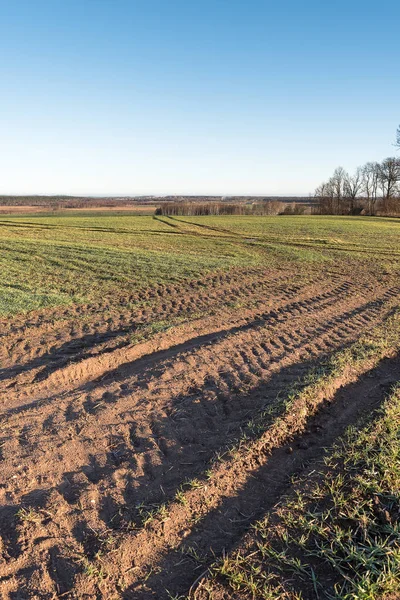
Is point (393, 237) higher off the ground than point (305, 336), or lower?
higher

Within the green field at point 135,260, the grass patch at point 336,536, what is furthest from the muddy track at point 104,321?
the grass patch at point 336,536

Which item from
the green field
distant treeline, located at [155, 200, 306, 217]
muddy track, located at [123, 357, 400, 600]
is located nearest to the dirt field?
muddy track, located at [123, 357, 400, 600]

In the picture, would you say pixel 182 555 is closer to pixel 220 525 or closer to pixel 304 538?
pixel 220 525

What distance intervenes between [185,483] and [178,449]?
66 cm

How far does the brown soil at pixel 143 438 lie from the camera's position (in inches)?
126

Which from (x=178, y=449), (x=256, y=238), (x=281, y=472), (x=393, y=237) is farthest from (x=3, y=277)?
(x=393, y=237)

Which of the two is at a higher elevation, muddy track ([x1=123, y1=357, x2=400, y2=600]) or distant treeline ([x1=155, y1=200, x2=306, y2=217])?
distant treeline ([x1=155, y1=200, x2=306, y2=217])

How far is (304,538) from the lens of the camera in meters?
3.29

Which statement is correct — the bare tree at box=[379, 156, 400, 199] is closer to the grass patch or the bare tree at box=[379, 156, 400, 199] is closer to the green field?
the green field

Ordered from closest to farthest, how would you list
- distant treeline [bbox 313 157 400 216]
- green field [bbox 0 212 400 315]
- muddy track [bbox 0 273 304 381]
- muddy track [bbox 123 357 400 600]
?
1. muddy track [bbox 123 357 400 600]
2. muddy track [bbox 0 273 304 381]
3. green field [bbox 0 212 400 315]
4. distant treeline [bbox 313 157 400 216]

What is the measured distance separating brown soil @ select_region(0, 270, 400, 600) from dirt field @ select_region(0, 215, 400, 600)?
0.06 ft

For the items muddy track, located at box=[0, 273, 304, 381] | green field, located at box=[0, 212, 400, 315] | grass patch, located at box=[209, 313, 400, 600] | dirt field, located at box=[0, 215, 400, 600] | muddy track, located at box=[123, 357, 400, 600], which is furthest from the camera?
green field, located at box=[0, 212, 400, 315]

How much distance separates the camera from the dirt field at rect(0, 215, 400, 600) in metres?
3.18

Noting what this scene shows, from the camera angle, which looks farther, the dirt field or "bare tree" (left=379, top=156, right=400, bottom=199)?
"bare tree" (left=379, top=156, right=400, bottom=199)
